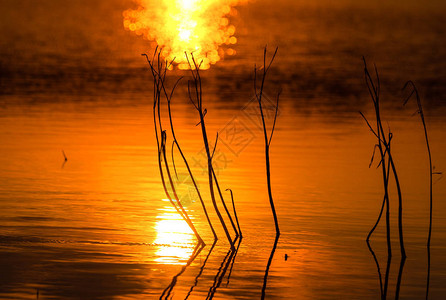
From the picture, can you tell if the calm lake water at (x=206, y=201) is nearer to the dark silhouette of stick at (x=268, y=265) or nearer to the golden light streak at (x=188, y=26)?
the dark silhouette of stick at (x=268, y=265)

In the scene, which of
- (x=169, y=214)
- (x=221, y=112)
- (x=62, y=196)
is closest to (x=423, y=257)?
(x=169, y=214)

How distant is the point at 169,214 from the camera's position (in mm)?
10516

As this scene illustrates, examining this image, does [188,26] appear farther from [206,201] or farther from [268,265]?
[268,265]

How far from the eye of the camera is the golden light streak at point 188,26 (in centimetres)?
5372

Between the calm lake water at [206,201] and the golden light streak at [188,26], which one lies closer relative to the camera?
the calm lake water at [206,201]

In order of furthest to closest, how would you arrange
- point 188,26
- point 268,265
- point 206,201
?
point 188,26 < point 206,201 < point 268,265

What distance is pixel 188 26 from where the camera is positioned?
193 feet

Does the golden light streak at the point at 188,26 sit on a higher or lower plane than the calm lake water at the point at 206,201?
higher

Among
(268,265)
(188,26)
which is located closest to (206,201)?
(268,265)

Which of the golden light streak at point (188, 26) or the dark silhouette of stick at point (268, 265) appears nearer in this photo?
the dark silhouette of stick at point (268, 265)

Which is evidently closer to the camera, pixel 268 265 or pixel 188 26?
pixel 268 265

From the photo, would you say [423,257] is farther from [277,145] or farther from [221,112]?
[221,112]

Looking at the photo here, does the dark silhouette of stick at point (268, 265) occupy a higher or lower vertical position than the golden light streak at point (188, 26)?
lower

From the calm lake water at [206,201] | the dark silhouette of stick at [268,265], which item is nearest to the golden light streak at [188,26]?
the calm lake water at [206,201]
